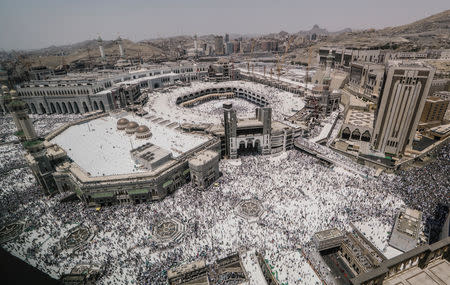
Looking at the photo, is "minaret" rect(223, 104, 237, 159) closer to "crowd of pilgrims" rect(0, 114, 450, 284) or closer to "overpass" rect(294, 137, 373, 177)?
"crowd of pilgrims" rect(0, 114, 450, 284)

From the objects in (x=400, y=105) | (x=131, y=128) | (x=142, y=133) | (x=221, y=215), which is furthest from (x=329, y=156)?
(x=131, y=128)

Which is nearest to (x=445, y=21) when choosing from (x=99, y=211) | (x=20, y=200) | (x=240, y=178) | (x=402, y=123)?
(x=402, y=123)

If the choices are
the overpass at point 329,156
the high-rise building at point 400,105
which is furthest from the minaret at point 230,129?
the high-rise building at point 400,105

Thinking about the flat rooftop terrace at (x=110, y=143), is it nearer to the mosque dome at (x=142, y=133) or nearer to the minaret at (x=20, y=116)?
the mosque dome at (x=142, y=133)

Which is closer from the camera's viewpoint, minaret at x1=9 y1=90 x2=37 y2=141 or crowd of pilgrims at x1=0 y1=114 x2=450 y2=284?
crowd of pilgrims at x1=0 y1=114 x2=450 y2=284

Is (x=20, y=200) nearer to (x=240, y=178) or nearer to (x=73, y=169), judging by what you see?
(x=73, y=169)

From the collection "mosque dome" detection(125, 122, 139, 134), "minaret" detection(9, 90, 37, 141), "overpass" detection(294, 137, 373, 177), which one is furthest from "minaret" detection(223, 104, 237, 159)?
"minaret" detection(9, 90, 37, 141)

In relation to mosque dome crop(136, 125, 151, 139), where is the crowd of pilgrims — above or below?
below

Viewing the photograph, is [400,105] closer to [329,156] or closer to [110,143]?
[329,156]
